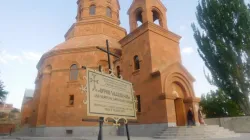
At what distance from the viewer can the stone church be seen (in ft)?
40.7

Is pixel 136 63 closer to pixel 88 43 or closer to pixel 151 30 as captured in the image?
pixel 151 30

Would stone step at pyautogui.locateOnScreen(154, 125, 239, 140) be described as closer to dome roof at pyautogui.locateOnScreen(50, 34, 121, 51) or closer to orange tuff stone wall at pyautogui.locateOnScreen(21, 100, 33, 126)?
dome roof at pyautogui.locateOnScreen(50, 34, 121, 51)

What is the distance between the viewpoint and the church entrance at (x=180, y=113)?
13219 mm

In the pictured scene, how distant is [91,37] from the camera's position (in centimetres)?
1988

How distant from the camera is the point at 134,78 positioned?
46.9 feet

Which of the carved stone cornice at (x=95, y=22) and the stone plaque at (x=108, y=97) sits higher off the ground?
the carved stone cornice at (x=95, y=22)

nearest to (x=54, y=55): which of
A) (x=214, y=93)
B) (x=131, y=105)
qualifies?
(x=131, y=105)

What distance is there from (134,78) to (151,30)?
392 cm

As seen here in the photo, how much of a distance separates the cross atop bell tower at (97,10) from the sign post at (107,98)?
61.1 ft

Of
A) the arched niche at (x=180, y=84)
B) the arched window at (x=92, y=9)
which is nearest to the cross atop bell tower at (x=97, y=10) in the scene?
the arched window at (x=92, y=9)

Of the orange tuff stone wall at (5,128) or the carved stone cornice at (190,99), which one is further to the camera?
the orange tuff stone wall at (5,128)

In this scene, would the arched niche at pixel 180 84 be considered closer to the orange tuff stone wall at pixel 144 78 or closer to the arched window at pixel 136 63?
the orange tuff stone wall at pixel 144 78

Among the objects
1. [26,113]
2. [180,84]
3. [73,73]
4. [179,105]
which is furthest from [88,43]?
[26,113]

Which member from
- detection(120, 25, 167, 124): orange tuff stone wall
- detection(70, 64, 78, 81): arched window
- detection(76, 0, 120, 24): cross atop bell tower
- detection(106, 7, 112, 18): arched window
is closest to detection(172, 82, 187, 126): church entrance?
detection(120, 25, 167, 124): orange tuff stone wall
